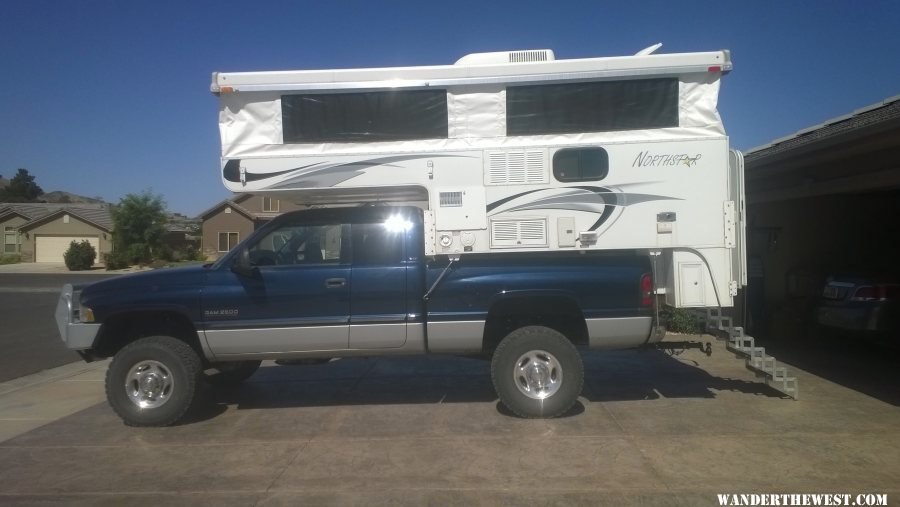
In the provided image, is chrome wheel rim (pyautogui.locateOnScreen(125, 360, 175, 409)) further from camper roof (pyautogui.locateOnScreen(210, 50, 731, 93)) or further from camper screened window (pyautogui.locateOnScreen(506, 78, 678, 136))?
camper screened window (pyautogui.locateOnScreen(506, 78, 678, 136))

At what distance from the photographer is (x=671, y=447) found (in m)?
→ 5.38

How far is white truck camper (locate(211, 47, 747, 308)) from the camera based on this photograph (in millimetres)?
6191

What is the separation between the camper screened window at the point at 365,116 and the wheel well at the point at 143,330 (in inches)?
83.9

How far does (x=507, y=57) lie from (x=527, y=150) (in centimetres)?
108

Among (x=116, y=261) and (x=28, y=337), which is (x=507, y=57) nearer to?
(x=28, y=337)

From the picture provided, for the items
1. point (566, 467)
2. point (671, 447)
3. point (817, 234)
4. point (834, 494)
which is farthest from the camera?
point (817, 234)

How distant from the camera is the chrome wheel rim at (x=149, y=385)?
6.23 meters

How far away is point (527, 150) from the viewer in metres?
6.21

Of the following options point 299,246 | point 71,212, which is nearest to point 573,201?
point 299,246

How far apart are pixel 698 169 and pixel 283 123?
13.5 ft

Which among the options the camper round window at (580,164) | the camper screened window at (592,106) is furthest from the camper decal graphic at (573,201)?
the camper screened window at (592,106)

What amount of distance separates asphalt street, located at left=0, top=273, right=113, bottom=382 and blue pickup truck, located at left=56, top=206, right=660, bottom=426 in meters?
4.08

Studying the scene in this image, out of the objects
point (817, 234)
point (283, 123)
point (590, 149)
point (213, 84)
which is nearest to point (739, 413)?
point (590, 149)

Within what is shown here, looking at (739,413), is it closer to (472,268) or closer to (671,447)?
(671,447)
